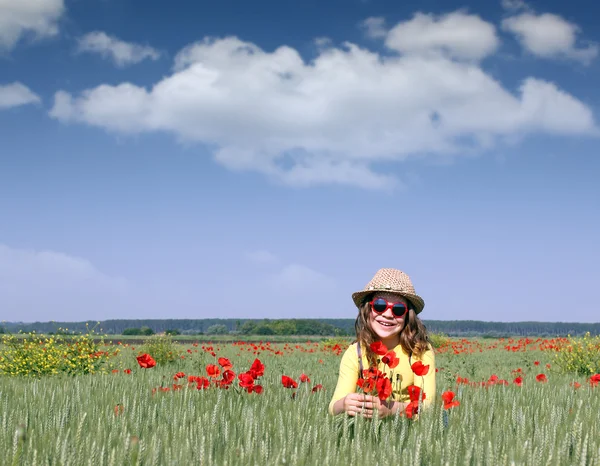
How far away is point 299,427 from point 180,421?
86cm

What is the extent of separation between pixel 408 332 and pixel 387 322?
0.21m

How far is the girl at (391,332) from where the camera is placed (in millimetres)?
4117

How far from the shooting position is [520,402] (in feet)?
16.4

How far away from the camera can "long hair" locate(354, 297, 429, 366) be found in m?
4.29

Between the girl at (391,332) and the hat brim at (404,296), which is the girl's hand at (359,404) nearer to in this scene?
the girl at (391,332)

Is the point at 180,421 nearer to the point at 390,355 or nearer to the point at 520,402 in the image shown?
the point at 390,355

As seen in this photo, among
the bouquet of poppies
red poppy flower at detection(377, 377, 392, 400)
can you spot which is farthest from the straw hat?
red poppy flower at detection(377, 377, 392, 400)

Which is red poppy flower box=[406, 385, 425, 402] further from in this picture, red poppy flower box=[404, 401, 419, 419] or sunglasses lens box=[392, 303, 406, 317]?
sunglasses lens box=[392, 303, 406, 317]

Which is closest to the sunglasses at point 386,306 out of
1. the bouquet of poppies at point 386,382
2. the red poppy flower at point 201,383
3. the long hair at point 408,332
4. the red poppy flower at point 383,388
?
the long hair at point 408,332

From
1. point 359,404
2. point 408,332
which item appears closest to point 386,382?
point 359,404

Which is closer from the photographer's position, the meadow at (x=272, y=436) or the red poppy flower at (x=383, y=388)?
the meadow at (x=272, y=436)

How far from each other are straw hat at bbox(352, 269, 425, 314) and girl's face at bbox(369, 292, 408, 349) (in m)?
0.07

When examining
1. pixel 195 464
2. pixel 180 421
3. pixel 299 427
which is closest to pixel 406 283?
pixel 299 427

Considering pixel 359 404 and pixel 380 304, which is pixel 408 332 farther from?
pixel 359 404
